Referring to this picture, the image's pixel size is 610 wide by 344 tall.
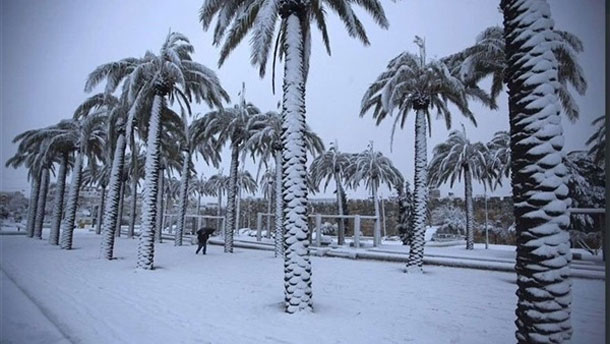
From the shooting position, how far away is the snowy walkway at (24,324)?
476 cm

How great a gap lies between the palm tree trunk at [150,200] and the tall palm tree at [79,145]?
618 centimetres

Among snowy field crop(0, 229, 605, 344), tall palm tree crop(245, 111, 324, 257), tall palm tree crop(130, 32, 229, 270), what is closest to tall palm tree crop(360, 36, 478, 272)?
snowy field crop(0, 229, 605, 344)

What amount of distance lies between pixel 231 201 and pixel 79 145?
9425 mm

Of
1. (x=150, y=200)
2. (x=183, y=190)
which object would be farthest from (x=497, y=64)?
(x=183, y=190)

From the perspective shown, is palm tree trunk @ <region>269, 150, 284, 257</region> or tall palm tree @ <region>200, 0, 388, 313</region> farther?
palm tree trunk @ <region>269, 150, 284, 257</region>

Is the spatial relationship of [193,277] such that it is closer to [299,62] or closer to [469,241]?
[299,62]

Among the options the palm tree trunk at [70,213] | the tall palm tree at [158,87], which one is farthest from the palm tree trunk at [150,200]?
the palm tree trunk at [70,213]

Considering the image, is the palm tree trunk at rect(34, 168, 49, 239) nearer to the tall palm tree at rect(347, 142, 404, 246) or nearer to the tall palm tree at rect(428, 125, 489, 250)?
the tall palm tree at rect(347, 142, 404, 246)

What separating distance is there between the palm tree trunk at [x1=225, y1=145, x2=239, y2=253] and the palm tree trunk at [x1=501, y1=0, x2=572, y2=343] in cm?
1552

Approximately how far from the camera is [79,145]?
1919 cm

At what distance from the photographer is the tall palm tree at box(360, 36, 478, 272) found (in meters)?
12.8

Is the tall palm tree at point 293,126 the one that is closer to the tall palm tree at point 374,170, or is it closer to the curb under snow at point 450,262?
the curb under snow at point 450,262

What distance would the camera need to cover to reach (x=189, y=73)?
46.5ft

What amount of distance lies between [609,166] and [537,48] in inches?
62.6
